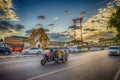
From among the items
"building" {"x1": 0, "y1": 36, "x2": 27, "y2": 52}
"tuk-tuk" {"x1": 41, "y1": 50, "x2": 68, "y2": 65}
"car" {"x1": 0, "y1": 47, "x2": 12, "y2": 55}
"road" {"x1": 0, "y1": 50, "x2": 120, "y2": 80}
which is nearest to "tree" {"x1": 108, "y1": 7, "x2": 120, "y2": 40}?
"road" {"x1": 0, "y1": 50, "x2": 120, "y2": 80}

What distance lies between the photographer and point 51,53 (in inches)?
574

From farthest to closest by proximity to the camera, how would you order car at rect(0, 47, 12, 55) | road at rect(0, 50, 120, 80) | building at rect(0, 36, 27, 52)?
building at rect(0, 36, 27, 52) → car at rect(0, 47, 12, 55) → road at rect(0, 50, 120, 80)

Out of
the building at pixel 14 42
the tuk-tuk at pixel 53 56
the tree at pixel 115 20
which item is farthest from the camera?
the building at pixel 14 42

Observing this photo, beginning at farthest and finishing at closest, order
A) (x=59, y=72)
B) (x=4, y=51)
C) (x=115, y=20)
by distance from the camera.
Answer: (x=4, y=51)
(x=115, y=20)
(x=59, y=72)

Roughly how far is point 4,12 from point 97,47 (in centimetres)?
6006

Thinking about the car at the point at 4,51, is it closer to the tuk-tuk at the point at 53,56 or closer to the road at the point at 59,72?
the tuk-tuk at the point at 53,56

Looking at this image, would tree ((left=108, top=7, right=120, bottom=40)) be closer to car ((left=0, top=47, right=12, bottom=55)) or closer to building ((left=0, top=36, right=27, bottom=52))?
car ((left=0, top=47, right=12, bottom=55))

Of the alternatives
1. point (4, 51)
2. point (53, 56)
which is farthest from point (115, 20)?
point (4, 51)

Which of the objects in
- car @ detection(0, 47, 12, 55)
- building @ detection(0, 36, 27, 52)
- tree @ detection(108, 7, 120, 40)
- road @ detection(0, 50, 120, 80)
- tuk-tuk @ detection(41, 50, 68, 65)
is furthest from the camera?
building @ detection(0, 36, 27, 52)

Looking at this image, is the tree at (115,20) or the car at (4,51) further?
the car at (4,51)

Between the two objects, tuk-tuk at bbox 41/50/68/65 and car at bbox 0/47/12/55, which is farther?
car at bbox 0/47/12/55

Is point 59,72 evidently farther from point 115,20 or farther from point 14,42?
point 14,42

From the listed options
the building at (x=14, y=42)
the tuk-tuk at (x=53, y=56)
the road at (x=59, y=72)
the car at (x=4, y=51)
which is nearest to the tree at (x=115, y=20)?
the road at (x=59, y=72)

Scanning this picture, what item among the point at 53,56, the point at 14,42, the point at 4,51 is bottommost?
the point at 53,56
